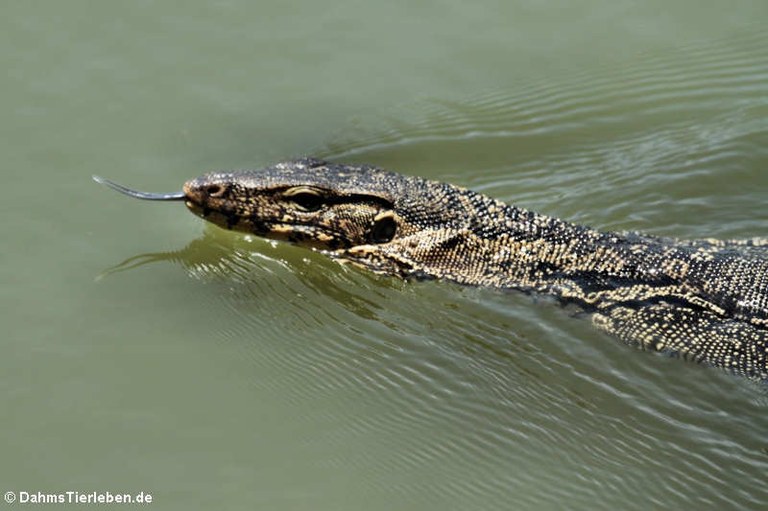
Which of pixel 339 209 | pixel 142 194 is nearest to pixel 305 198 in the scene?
pixel 339 209

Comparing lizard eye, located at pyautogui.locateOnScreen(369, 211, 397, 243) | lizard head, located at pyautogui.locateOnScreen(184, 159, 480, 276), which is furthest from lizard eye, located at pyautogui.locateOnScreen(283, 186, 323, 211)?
lizard eye, located at pyautogui.locateOnScreen(369, 211, 397, 243)

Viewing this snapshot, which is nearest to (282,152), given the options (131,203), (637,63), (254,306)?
(131,203)

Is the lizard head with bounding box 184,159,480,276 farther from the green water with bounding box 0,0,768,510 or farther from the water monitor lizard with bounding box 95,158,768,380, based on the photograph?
the green water with bounding box 0,0,768,510

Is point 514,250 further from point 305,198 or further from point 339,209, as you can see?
point 305,198

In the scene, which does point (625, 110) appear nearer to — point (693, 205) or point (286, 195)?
point (693, 205)

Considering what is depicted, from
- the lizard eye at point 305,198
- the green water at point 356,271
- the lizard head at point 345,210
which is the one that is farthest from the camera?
the lizard eye at point 305,198

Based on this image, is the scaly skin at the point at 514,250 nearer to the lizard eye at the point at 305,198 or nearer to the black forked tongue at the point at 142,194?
the lizard eye at the point at 305,198

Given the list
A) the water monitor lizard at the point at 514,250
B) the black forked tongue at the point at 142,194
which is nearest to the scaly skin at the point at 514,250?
the water monitor lizard at the point at 514,250
